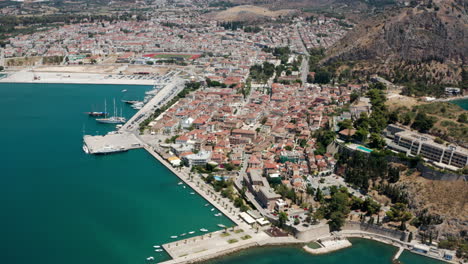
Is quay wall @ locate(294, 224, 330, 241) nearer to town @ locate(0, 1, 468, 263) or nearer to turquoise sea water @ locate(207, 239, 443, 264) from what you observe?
town @ locate(0, 1, 468, 263)

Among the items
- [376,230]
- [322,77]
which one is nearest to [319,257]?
[376,230]

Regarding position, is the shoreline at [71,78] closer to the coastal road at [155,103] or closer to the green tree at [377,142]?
the coastal road at [155,103]

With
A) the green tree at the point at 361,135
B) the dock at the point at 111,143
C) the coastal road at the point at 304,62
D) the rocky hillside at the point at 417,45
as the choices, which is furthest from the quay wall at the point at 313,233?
the coastal road at the point at 304,62

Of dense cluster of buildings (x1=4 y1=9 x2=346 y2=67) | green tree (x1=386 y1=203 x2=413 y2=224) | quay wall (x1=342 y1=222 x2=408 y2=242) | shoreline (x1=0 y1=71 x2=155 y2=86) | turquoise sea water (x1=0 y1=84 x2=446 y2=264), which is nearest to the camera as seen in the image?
turquoise sea water (x1=0 y1=84 x2=446 y2=264)

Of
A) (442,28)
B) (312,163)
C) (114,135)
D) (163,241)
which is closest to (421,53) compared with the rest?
(442,28)

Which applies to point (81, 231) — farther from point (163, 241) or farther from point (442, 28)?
point (442, 28)

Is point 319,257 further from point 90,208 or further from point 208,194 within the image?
point 90,208

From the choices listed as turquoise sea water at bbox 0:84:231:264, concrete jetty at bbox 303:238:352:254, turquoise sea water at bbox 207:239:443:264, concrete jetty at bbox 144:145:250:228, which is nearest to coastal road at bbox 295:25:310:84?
turquoise sea water at bbox 0:84:231:264
